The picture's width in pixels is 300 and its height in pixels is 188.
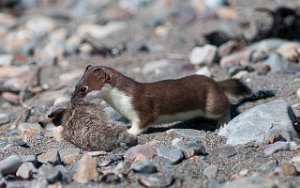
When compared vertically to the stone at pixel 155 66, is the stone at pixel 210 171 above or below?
above

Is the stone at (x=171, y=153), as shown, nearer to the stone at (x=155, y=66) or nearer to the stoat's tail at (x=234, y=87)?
the stoat's tail at (x=234, y=87)

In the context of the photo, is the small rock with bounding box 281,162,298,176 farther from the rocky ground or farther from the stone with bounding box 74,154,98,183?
the stone with bounding box 74,154,98,183

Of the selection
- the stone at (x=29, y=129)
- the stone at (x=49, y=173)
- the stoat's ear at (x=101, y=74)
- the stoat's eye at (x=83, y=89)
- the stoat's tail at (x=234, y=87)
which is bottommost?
the stone at (x=29, y=129)

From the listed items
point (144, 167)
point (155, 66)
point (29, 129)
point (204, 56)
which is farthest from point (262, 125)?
point (155, 66)

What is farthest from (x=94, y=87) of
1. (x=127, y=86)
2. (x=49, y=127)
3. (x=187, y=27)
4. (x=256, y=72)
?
(x=187, y=27)

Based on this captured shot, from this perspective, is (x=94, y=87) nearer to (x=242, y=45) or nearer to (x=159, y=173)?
(x=159, y=173)

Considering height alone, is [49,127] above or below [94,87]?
below

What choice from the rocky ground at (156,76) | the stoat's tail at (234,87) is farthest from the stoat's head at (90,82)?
the stoat's tail at (234,87)
